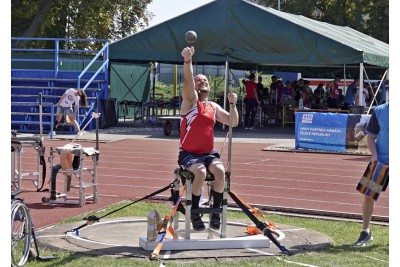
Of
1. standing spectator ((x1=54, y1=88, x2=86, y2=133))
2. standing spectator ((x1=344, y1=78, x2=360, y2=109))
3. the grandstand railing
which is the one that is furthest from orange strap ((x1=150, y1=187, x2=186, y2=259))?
standing spectator ((x1=344, y1=78, x2=360, y2=109))

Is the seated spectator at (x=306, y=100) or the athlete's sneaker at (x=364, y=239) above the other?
the seated spectator at (x=306, y=100)

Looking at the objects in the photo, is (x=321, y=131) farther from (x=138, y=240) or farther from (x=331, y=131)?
(x=138, y=240)

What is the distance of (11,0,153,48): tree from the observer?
4300 centimetres

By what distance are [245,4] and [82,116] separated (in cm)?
718

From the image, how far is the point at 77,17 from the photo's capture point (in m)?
46.7

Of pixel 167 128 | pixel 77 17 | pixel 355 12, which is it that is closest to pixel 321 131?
pixel 167 128

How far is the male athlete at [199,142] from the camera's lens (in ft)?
30.0

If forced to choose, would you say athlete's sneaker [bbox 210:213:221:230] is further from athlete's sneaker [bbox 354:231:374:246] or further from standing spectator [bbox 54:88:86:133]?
→ standing spectator [bbox 54:88:86:133]

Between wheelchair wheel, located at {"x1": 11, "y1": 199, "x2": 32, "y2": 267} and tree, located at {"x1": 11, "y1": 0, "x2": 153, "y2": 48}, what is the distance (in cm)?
3554

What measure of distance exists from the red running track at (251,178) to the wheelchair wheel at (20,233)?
2.64 m

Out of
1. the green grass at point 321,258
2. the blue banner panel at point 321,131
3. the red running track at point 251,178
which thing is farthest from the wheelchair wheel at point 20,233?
the blue banner panel at point 321,131

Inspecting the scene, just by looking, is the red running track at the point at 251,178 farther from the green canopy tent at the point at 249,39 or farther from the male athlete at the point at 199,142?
the green canopy tent at the point at 249,39

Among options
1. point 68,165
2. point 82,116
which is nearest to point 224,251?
point 68,165

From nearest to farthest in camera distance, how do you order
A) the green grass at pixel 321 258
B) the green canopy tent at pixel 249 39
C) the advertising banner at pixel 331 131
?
the green grass at pixel 321 258
the advertising banner at pixel 331 131
the green canopy tent at pixel 249 39
